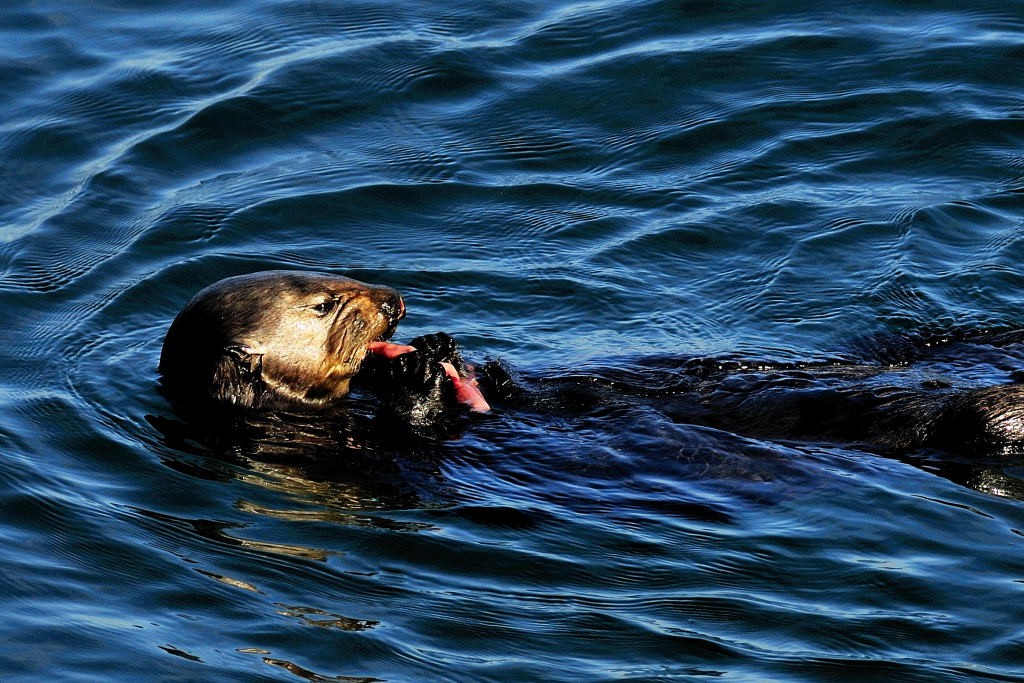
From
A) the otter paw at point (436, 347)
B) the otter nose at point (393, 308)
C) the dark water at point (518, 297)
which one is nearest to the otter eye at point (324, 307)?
the otter nose at point (393, 308)

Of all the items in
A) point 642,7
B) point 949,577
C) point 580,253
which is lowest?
point 949,577

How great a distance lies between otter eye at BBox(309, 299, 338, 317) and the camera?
6277 millimetres

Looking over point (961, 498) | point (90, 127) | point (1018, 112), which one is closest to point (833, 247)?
point (1018, 112)

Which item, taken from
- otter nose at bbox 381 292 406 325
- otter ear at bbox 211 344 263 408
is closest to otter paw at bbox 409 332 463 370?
otter nose at bbox 381 292 406 325

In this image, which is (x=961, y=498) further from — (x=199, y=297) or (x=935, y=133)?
(x=935, y=133)

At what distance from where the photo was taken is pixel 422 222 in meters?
8.70

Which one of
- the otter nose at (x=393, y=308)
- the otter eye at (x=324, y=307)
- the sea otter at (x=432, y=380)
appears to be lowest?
the sea otter at (x=432, y=380)

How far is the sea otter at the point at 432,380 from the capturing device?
5.98 meters

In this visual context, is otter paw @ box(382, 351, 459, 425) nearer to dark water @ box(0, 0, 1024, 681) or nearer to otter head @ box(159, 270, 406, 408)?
dark water @ box(0, 0, 1024, 681)

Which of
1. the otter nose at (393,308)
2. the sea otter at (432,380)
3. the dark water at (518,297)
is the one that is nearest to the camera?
the dark water at (518,297)

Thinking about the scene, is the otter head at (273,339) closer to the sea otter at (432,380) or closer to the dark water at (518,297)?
the sea otter at (432,380)

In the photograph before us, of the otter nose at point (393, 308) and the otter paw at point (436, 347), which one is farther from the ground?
the otter nose at point (393, 308)

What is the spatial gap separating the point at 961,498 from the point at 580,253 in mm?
3266

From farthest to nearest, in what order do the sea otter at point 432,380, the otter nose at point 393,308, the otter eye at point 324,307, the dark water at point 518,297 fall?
the otter nose at point 393,308
the otter eye at point 324,307
the sea otter at point 432,380
the dark water at point 518,297
